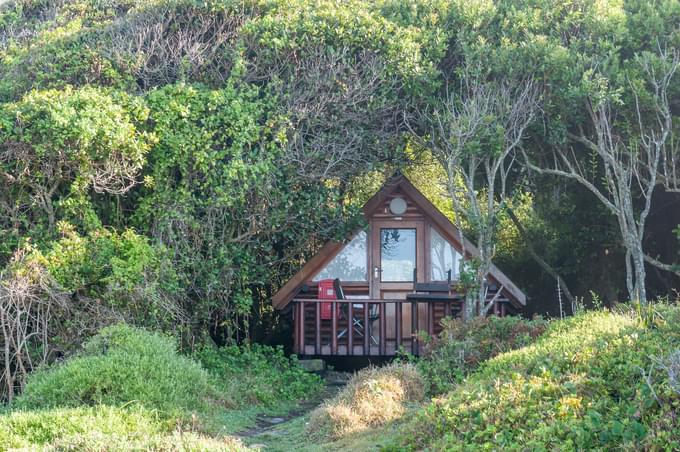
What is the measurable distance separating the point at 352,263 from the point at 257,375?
10.9 feet

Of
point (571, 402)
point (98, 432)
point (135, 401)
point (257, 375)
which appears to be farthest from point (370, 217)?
point (571, 402)

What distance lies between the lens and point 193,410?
411 inches

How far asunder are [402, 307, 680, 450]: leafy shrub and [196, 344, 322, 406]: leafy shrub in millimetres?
3841

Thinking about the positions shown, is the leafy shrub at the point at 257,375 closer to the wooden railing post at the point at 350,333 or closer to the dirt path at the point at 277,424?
the dirt path at the point at 277,424

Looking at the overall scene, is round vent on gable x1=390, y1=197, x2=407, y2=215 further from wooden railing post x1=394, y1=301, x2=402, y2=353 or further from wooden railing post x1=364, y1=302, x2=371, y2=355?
wooden railing post x1=364, y1=302, x2=371, y2=355

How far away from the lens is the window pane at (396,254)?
16.2 meters

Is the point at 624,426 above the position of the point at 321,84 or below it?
below

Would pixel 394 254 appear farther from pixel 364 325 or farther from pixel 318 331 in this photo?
pixel 318 331

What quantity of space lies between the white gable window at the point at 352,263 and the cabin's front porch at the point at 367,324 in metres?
0.74

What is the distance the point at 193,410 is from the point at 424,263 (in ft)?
22.0

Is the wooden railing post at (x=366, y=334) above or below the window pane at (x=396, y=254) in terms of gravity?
below

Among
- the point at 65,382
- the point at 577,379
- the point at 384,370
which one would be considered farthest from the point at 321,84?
the point at 577,379

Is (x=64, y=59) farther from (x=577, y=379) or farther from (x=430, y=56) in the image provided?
(x=577, y=379)

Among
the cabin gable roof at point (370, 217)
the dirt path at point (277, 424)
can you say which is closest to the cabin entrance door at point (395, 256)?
the cabin gable roof at point (370, 217)
